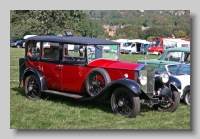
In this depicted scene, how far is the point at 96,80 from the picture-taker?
288 inches

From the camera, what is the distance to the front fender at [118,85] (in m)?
6.49

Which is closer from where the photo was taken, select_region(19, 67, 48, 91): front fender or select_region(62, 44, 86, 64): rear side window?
select_region(62, 44, 86, 64): rear side window

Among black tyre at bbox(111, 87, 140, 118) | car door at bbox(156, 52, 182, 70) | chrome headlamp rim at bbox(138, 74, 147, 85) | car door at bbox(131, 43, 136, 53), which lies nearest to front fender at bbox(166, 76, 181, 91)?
chrome headlamp rim at bbox(138, 74, 147, 85)

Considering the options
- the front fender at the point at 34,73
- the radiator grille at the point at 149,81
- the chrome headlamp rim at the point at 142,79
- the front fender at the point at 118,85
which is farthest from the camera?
the front fender at the point at 34,73

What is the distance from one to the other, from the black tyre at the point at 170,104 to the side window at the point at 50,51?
2.77 meters

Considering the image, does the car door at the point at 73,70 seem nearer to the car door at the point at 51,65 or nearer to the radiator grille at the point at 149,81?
the car door at the point at 51,65

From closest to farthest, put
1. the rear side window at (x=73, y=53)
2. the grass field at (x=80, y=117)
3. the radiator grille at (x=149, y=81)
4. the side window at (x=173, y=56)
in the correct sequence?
1. the grass field at (x=80, y=117)
2. the radiator grille at (x=149, y=81)
3. the rear side window at (x=73, y=53)
4. the side window at (x=173, y=56)

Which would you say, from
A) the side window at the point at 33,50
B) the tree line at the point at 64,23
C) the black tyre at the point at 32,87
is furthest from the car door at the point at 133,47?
the black tyre at the point at 32,87

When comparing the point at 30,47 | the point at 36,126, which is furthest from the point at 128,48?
the point at 36,126

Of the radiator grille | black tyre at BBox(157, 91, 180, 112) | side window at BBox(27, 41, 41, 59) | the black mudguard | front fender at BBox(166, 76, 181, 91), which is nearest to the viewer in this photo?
the radiator grille

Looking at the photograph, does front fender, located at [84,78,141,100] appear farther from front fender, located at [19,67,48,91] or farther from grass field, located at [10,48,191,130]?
front fender, located at [19,67,48,91]

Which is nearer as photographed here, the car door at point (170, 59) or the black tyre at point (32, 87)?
the black tyre at point (32, 87)

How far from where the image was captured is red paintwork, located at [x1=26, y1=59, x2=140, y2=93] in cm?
720

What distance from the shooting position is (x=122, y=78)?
696 cm
